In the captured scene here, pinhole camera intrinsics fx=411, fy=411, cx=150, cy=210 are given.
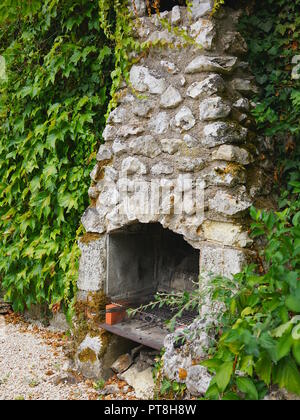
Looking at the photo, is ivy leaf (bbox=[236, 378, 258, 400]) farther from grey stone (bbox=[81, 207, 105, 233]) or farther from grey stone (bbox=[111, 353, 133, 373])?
grey stone (bbox=[81, 207, 105, 233])

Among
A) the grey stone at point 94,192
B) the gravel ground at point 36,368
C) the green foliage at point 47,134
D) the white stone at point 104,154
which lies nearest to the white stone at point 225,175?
the white stone at point 104,154

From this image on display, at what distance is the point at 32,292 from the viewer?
13.5ft

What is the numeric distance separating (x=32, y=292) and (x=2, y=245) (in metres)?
0.59

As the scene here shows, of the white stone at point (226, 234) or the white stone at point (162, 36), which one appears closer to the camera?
the white stone at point (226, 234)

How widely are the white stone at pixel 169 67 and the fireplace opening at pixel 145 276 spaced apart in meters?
1.24

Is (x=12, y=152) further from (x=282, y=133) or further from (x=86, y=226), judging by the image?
(x=282, y=133)

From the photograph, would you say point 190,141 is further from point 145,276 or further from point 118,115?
point 145,276

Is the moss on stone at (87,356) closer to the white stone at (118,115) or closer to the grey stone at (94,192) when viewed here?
the grey stone at (94,192)

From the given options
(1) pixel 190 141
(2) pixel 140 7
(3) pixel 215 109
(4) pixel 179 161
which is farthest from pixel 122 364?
(2) pixel 140 7

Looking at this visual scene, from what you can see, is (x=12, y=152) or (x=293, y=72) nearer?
(x=293, y=72)

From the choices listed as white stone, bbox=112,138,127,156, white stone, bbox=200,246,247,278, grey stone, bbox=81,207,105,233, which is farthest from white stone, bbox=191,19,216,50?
grey stone, bbox=81,207,105,233

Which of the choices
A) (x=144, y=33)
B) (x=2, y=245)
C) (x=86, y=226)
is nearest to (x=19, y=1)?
(x=144, y=33)

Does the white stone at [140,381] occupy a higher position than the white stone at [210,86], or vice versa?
the white stone at [210,86]

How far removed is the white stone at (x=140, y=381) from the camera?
279cm
